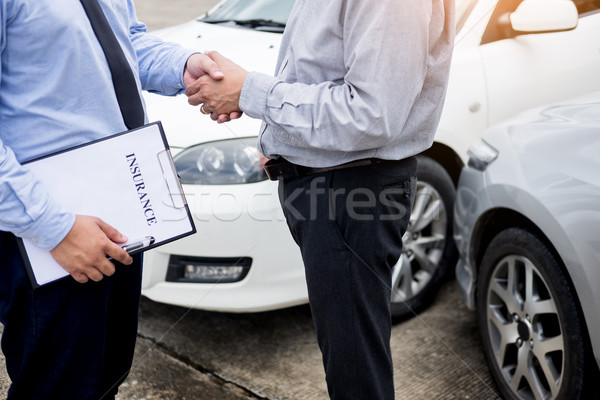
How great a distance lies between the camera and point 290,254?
8.88ft

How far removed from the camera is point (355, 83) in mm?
1441

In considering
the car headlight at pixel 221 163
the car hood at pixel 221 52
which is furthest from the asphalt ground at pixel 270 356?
the car hood at pixel 221 52

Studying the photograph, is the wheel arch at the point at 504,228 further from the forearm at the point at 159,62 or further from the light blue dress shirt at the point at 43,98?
the light blue dress shirt at the point at 43,98

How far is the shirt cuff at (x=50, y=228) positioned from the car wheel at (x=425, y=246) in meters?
1.92

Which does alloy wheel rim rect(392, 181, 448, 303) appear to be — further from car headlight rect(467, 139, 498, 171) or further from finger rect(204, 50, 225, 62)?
finger rect(204, 50, 225, 62)

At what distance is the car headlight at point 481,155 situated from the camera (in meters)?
2.68

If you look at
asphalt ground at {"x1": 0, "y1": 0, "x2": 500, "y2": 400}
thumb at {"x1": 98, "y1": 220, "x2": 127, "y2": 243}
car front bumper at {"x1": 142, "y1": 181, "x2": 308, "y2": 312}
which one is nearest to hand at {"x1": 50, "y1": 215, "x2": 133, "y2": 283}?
thumb at {"x1": 98, "y1": 220, "x2": 127, "y2": 243}

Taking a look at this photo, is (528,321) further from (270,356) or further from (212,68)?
(212,68)

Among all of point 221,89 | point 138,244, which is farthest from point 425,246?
point 138,244

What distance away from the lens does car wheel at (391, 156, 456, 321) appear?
3131mm

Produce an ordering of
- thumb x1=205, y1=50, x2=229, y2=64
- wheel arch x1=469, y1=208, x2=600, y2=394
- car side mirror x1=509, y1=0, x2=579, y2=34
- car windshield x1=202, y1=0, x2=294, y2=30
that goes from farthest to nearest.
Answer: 1. car windshield x1=202, y1=0, x2=294, y2=30
2. car side mirror x1=509, y1=0, x2=579, y2=34
3. wheel arch x1=469, y1=208, x2=600, y2=394
4. thumb x1=205, y1=50, x2=229, y2=64

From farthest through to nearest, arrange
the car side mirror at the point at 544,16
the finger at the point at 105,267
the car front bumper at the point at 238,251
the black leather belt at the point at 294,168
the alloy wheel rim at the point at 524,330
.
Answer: the car side mirror at the point at 544,16, the car front bumper at the point at 238,251, the alloy wheel rim at the point at 524,330, the black leather belt at the point at 294,168, the finger at the point at 105,267

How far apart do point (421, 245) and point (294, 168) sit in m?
1.68

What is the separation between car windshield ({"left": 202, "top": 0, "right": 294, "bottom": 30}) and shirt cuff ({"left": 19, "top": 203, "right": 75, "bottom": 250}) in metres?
2.25
